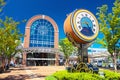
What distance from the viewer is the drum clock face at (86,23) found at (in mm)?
11219

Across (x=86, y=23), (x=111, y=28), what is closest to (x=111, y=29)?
(x=111, y=28)

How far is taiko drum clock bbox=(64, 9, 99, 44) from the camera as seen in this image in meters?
10.9

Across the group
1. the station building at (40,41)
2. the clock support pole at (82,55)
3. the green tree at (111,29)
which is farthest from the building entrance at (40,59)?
the clock support pole at (82,55)

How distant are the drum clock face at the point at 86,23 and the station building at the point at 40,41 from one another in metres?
36.7

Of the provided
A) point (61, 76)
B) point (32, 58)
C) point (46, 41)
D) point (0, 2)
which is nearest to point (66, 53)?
point (46, 41)

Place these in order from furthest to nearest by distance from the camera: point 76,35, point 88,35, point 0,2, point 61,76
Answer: point 0,2 → point 88,35 → point 76,35 → point 61,76

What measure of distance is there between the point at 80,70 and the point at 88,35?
2307 millimetres

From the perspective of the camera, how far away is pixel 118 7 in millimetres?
22422

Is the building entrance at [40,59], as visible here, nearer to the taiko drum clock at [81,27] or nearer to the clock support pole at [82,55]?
the clock support pole at [82,55]

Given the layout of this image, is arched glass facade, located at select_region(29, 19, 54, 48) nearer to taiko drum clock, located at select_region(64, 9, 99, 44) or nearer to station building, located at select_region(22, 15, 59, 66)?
station building, located at select_region(22, 15, 59, 66)

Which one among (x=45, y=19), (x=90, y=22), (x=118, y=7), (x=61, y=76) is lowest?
(x=61, y=76)

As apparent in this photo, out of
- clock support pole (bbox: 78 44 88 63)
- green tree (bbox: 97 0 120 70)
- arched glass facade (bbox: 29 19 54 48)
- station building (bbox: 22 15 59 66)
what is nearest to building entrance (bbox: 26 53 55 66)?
station building (bbox: 22 15 59 66)

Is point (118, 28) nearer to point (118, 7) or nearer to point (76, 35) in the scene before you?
point (118, 7)

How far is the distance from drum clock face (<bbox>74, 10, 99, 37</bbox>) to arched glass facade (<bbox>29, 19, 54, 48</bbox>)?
38132mm
